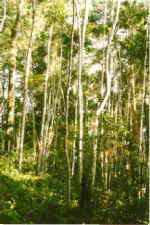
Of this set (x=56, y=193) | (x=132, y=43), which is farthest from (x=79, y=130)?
(x=132, y=43)

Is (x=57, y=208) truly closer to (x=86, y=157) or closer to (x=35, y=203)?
(x=35, y=203)

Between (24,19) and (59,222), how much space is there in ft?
24.8

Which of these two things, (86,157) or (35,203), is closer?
(35,203)

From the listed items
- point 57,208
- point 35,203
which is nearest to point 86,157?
point 57,208

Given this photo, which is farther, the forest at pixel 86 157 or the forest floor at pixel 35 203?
the forest at pixel 86 157

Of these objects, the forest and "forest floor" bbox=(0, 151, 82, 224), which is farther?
the forest

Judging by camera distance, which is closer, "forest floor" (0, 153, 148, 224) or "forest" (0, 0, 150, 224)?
"forest floor" (0, 153, 148, 224)

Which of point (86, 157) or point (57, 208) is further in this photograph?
point (86, 157)

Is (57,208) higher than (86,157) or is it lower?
lower

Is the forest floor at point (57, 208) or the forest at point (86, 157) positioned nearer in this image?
the forest floor at point (57, 208)

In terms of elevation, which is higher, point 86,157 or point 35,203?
point 86,157

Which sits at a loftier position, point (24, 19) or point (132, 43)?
point (24, 19)

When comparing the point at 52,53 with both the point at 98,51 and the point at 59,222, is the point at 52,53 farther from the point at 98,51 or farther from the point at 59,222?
the point at 59,222

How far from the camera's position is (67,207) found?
4414mm
